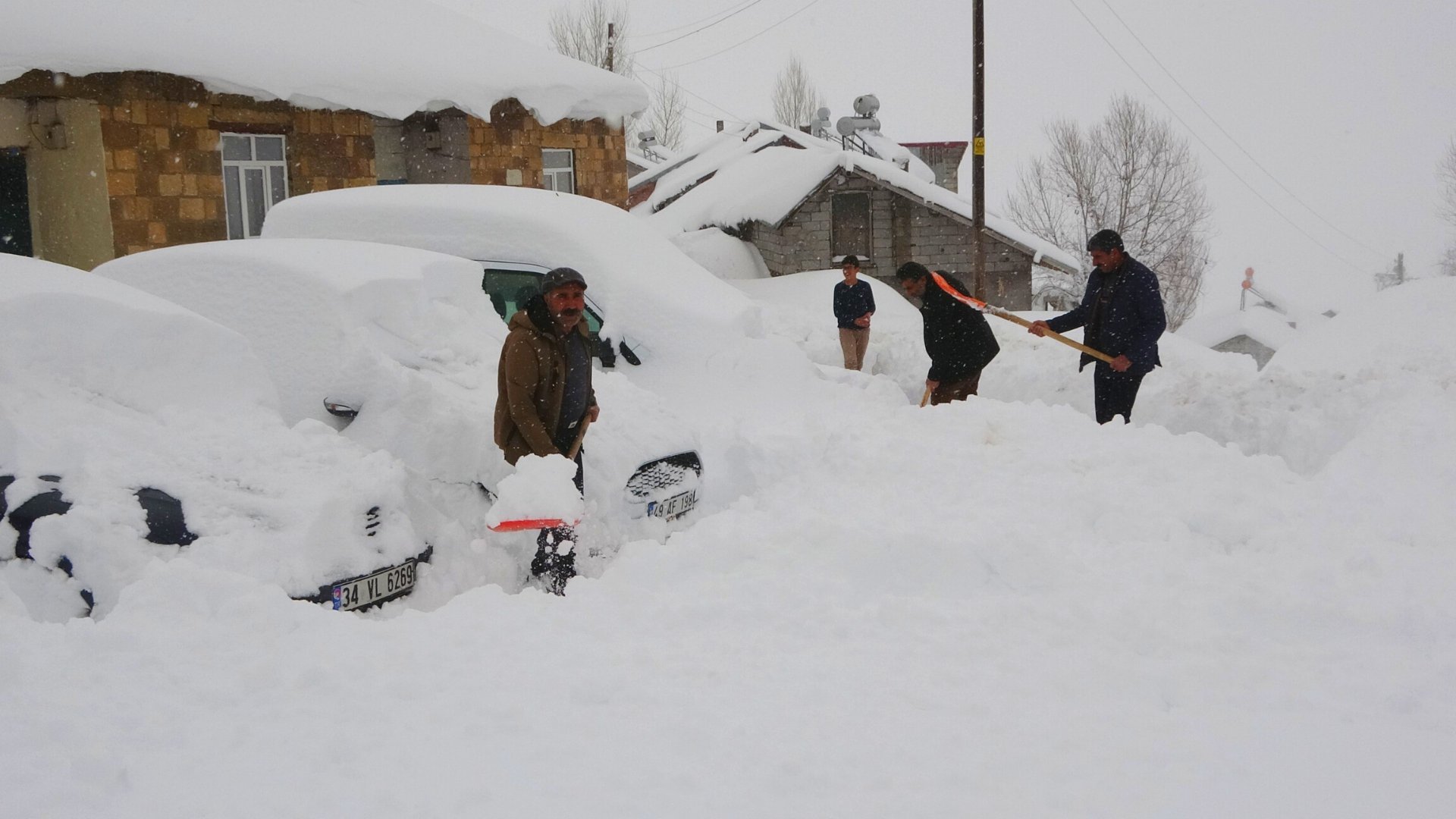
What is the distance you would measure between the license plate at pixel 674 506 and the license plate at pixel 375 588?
133 centimetres

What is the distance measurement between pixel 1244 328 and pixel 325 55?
31706mm

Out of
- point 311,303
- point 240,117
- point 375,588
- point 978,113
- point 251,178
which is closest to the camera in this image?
point 375,588

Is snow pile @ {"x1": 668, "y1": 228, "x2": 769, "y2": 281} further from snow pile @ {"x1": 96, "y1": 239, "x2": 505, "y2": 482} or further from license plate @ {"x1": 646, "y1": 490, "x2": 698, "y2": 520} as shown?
license plate @ {"x1": 646, "y1": 490, "x2": 698, "y2": 520}

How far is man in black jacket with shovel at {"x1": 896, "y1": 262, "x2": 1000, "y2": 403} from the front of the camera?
754 centimetres

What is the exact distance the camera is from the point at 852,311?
35.9ft

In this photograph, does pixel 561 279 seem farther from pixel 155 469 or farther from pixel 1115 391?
pixel 1115 391

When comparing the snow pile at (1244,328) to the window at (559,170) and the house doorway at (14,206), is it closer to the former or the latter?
the window at (559,170)

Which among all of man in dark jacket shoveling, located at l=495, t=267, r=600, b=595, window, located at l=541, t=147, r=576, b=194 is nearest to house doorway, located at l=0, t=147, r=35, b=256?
window, located at l=541, t=147, r=576, b=194

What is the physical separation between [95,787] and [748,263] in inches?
900

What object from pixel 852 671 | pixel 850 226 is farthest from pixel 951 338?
pixel 850 226

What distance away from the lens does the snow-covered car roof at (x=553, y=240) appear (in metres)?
7.17

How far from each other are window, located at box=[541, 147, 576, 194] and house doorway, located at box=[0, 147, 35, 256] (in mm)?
7334

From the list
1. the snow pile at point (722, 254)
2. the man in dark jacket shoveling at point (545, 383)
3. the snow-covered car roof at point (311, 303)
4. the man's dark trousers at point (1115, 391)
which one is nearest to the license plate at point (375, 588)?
the man in dark jacket shoveling at point (545, 383)

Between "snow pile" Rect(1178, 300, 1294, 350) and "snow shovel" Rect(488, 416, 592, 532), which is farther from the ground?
"snow pile" Rect(1178, 300, 1294, 350)
